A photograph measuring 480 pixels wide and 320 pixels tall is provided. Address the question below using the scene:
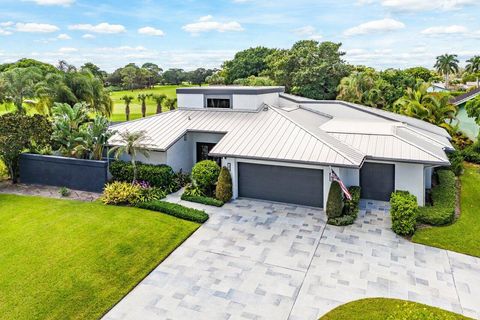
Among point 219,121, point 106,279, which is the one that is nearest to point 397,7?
point 219,121

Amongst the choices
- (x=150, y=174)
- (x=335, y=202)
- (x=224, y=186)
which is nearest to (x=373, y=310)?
(x=335, y=202)

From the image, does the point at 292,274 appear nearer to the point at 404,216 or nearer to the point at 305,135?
the point at 404,216

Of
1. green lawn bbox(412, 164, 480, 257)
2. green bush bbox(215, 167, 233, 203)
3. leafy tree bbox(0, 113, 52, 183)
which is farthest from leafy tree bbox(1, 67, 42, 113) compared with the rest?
green lawn bbox(412, 164, 480, 257)

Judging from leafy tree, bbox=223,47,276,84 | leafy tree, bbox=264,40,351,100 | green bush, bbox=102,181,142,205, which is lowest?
green bush, bbox=102,181,142,205

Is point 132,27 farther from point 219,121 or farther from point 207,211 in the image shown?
point 207,211

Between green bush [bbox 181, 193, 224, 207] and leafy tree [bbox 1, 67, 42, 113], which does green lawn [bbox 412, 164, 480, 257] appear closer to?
green bush [bbox 181, 193, 224, 207]

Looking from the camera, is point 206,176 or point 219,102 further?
point 219,102
